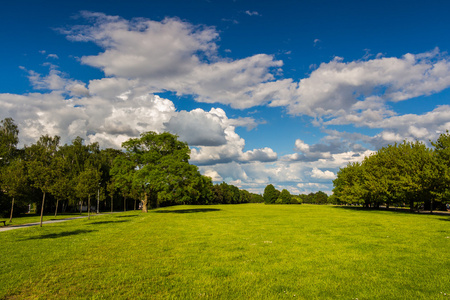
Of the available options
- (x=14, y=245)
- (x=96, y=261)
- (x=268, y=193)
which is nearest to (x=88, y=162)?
(x=14, y=245)

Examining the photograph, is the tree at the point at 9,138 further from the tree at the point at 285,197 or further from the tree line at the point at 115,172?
the tree at the point at 285,197

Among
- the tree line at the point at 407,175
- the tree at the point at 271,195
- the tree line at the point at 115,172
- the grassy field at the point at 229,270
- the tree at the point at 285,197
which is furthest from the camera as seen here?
the tree at the point at 271,195

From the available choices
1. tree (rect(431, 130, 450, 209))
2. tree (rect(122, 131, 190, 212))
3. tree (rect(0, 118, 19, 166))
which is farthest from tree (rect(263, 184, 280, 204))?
tree (rect(0, 118, 19, 166))

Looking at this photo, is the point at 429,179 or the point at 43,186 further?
the point at 429,179

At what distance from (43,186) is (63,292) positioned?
77.3ft

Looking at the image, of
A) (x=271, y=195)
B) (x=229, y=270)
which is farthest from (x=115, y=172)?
(x=271, y=195)

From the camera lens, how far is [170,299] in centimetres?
814

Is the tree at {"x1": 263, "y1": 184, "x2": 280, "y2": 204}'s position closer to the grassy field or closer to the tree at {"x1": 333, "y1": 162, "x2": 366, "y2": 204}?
the tree at {"x1": 333, "y1": 162, "x2": 366, "y2": 204}

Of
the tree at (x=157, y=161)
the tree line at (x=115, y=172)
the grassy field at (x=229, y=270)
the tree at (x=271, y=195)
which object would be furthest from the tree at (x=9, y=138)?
the tree at (x=271, y=195)

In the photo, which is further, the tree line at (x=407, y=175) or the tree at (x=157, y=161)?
the tree at (x=157, y=161)

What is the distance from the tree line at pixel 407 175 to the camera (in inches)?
1631

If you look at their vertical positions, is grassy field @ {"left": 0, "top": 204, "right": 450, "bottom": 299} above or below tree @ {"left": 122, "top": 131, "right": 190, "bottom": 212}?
below

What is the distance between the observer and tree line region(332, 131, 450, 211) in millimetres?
41438

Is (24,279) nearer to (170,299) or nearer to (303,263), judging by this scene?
(170,299)
